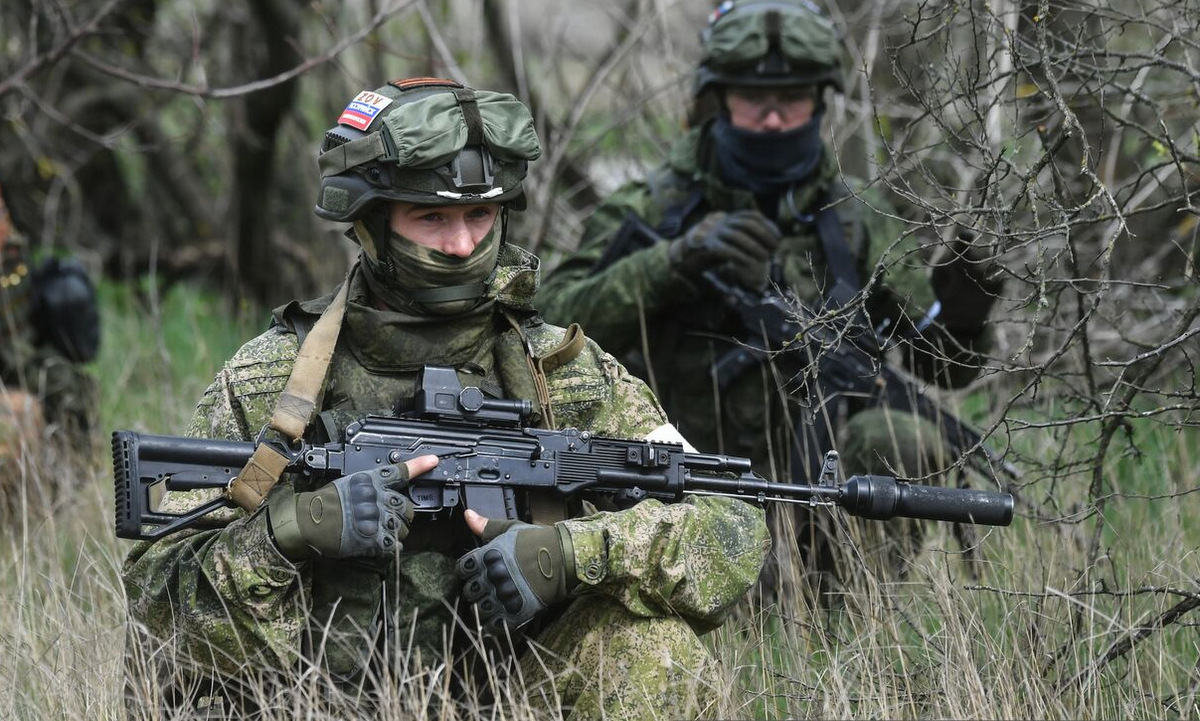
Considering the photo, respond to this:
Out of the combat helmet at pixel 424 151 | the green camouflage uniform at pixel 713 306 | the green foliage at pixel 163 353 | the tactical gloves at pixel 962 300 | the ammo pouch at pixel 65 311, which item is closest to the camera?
the combat helmet at pixel 424 151

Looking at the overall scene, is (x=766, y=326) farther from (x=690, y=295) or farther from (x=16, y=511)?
(x=16, y=511)

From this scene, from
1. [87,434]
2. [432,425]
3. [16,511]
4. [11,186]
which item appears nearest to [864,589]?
[432,425]

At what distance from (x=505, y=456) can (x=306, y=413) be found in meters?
0.45

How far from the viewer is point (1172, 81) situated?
679cm

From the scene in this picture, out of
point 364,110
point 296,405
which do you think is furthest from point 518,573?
point 364,110

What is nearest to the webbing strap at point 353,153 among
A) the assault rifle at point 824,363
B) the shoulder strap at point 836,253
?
the assault rifle at point 824,363

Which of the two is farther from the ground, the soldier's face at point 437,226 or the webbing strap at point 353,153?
the webbing strap at point 353,153

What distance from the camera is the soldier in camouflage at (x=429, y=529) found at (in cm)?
321

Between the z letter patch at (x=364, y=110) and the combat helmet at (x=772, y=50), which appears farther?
the combat helmet at (x=772, y=50)

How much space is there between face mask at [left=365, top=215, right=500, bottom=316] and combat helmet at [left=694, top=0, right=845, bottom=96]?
210 cm

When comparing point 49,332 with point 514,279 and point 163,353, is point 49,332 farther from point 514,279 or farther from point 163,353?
point 514,279

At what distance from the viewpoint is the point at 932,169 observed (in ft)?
21.6

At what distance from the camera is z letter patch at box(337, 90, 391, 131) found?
137 inches

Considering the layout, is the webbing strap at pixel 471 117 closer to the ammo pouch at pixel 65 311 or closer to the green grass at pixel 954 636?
the green grass at pixel 954 636
